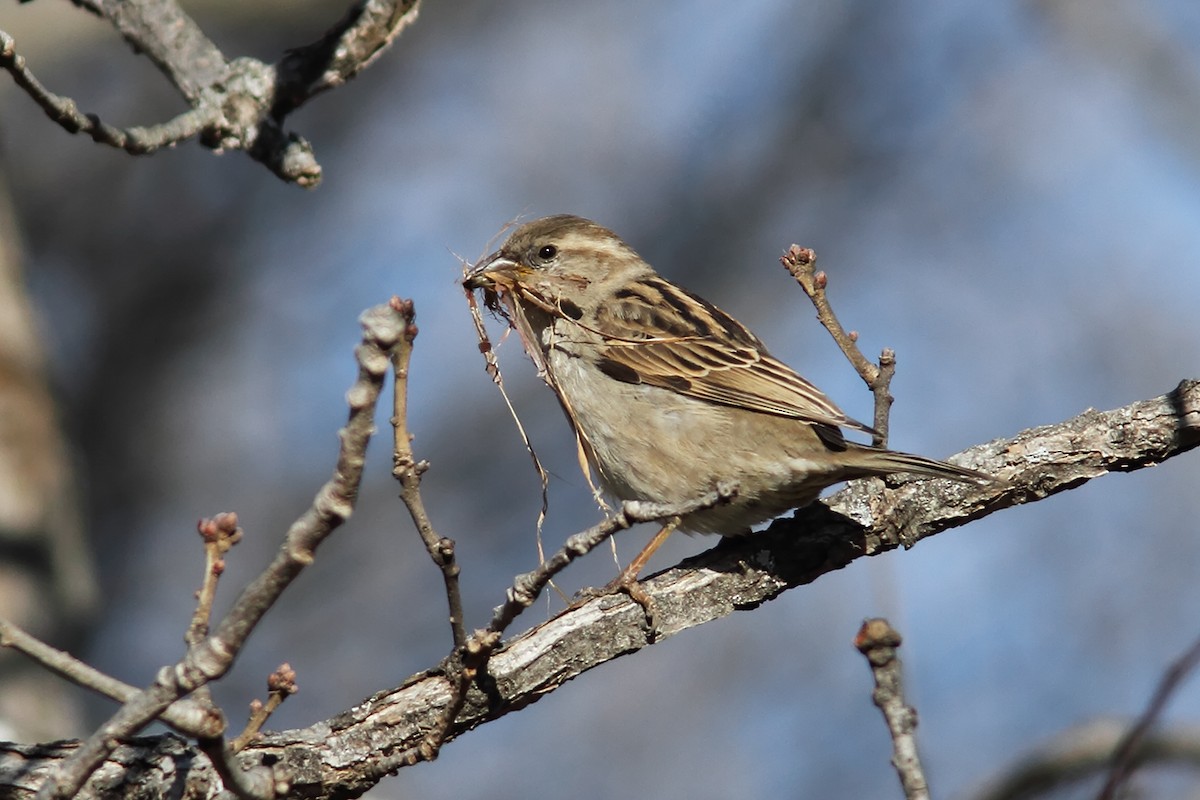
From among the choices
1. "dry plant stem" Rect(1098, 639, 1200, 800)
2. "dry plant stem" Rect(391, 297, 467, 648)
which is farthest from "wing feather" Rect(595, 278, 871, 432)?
"dry plant stem" Rect(1098, 639, 1200, 800)

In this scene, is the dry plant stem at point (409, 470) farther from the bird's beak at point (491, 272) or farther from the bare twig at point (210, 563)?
the bird's beak at point (491, 272)

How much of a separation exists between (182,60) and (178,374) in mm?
6567

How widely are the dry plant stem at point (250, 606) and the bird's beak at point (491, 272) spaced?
8.39 feet

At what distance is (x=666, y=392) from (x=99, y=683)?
2890 millimetres

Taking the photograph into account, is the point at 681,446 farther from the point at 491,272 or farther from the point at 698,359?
the point at 491,272

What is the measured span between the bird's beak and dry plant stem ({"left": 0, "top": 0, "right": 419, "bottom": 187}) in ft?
2.25

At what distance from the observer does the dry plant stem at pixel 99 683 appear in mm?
2248

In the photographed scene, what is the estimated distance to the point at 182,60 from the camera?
4.59 metres

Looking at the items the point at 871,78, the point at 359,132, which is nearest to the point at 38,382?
the point at 359,132

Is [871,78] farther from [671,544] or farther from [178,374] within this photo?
[178,374]

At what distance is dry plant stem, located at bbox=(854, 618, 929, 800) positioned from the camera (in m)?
2.21

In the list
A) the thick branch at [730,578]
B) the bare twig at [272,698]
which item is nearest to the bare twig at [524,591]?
the thick branch at [730,578]

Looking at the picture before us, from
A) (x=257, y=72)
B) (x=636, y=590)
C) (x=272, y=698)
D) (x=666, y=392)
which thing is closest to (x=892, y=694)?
(x=272, y=698)

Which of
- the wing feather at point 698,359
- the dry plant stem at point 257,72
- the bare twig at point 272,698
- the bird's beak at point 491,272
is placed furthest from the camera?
the bird's beak at point 491,272
